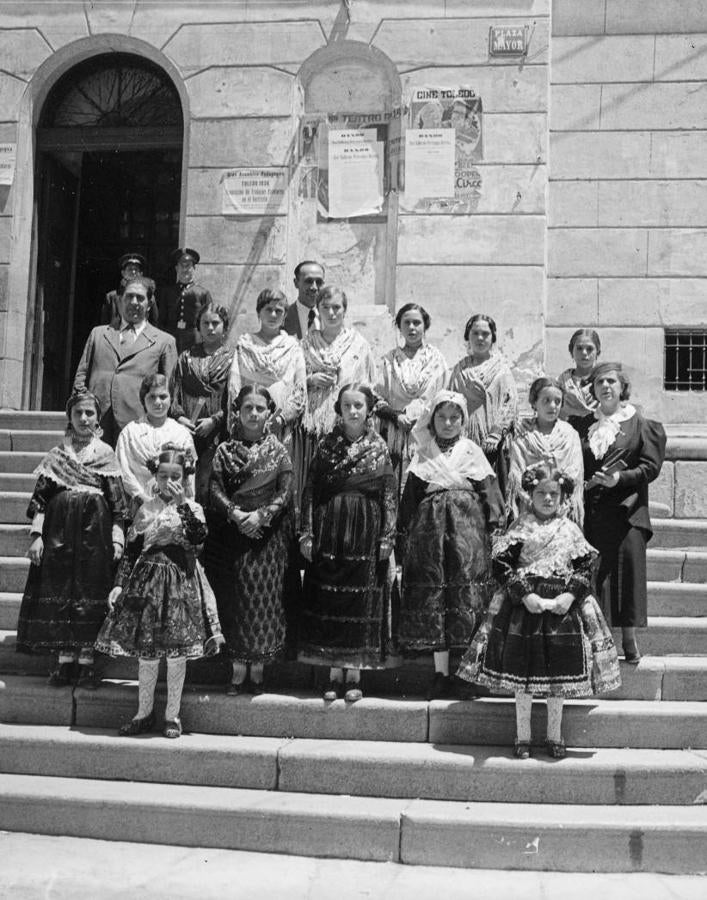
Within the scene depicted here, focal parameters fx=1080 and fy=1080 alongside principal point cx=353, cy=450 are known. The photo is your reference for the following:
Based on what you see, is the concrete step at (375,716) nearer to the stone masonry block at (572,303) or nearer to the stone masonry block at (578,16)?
the stone masonry block at (572,303)

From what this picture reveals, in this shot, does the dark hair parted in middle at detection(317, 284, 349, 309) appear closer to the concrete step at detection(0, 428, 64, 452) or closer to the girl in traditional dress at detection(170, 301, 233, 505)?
the girl in traditional dress at detection(170, 301, 233, 505)

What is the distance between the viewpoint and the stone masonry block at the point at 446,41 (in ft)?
31.5

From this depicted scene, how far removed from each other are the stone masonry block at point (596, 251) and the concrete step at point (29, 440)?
4555mm

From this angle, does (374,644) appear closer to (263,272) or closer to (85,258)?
(263,272)

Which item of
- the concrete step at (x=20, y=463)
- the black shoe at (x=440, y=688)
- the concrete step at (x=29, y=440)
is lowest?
the black shoe at (x=440, y=688)

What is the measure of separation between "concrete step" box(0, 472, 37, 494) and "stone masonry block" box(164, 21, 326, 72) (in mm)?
4367

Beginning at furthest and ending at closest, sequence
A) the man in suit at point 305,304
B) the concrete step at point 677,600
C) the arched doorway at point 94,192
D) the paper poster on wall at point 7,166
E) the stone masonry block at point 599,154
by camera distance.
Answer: the arched doorway at point 94,192 < the paper poster on wall at point 7,166 < the stone masonry block at point 599,154 < the man in suit at point 305,304 < the concrete step at point 677,600

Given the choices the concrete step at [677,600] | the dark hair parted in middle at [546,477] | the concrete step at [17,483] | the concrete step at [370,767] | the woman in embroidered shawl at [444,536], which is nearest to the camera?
the concrete step at [370,767]

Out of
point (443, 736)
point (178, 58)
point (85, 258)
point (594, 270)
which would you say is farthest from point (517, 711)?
point (85, 258)

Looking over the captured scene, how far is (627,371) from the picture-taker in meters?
9.52

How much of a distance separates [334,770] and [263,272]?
550 centimetres

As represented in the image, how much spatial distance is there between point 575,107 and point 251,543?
5889mm

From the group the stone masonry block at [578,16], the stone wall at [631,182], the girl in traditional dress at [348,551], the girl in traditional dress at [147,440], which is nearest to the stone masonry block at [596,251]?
the stone wall at [631,182]

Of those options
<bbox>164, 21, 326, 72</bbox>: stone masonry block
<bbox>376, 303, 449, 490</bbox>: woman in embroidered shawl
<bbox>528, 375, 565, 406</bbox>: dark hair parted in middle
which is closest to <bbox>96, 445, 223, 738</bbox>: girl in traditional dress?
<bbox>376, 303, 449, 490</bbox>: woman in embroidered shawl
